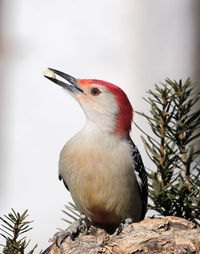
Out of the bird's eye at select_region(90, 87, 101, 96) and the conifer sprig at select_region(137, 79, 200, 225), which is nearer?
the conifer sprig at select_region(137, 79, 200, 225)

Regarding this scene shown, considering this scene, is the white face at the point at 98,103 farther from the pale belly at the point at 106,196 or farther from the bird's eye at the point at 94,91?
the pale belly at the point at 106,196

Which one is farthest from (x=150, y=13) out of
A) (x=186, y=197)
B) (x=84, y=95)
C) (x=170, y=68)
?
(x=186, y=197)

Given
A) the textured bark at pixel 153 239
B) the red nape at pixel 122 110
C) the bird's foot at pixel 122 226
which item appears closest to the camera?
the textured bark at pixel 153 239

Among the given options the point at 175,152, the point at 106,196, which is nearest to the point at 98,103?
the point at 106,196

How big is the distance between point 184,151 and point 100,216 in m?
0.64

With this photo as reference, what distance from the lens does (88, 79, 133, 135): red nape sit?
2.59 m

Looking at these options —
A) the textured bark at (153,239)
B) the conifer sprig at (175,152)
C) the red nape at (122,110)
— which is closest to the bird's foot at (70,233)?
the textured bark at (153,239)

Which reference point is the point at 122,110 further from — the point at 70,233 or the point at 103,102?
the point at 70,233

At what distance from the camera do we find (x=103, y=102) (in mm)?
2646

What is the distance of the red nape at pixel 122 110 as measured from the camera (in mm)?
2588

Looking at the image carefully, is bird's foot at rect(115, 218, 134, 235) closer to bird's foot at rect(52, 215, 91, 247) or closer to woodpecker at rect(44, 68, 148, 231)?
woodpecker at rect(44, 68, 148, 231)

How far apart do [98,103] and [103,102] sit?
0.03 m

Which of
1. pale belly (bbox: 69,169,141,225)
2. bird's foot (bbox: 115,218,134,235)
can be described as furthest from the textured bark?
pale belly (bbox: 69,169,141,225)

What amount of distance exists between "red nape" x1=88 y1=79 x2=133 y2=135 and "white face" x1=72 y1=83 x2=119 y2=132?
2cm
